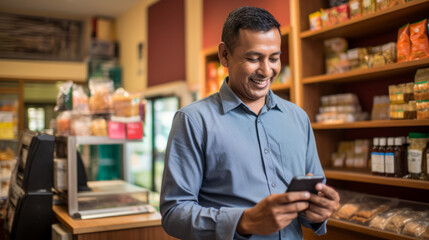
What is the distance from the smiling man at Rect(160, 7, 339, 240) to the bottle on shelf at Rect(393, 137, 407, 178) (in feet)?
4.06

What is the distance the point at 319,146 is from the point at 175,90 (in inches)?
98.2

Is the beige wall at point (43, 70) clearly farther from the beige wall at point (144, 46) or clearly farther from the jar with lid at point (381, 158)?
the jar with lid at point (381, 158)

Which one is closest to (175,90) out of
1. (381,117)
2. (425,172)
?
(381,117)

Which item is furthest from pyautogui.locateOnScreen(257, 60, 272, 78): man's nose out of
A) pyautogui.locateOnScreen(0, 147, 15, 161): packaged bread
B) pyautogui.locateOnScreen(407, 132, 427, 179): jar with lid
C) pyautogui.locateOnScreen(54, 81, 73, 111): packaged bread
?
pyautogui.locateOnScreen(0, 147, 15, 161): packaged bread

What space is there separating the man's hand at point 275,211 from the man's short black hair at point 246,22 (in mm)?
543

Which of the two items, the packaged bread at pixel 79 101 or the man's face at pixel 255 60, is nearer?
the man's face at pixel 255 60

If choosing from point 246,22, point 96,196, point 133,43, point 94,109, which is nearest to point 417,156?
point 246,22

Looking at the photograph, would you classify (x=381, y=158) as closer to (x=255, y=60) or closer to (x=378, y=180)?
(x=378, y=180)

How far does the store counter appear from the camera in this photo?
2.26 m

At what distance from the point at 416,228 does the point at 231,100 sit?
1.47m

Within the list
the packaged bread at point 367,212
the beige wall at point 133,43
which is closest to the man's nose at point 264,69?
the packaged bread at point 367,212

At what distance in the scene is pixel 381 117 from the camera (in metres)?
2.73

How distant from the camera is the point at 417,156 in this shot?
229 centimetres

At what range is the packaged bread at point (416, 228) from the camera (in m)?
2.16
